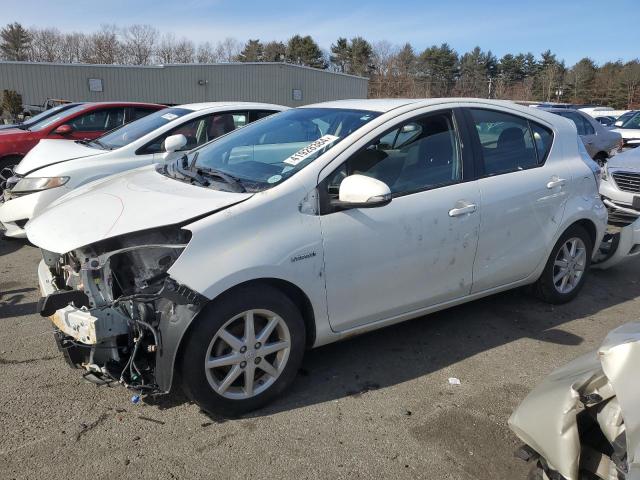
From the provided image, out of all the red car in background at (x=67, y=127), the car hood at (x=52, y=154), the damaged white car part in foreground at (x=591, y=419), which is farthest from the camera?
the red car in background at (x=67, y=127)

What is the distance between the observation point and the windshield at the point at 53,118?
886cm

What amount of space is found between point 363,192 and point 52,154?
16.5 ft

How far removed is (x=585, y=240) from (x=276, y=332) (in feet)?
10.1

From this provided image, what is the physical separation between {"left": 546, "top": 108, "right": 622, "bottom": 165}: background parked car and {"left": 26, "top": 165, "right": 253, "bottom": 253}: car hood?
10.8 m

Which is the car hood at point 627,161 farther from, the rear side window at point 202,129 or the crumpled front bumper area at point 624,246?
the rear side window at point 202,129

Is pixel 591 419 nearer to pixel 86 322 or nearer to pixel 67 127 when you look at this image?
pixel 86 322

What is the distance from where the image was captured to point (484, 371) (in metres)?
3.67

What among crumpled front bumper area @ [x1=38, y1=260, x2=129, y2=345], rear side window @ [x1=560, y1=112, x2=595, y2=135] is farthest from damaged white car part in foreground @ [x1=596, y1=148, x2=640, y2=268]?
crumpled front bumper area @ [x1=38, y1=260, x2=129, y2=345]

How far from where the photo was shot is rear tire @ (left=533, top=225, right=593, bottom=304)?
4539mm

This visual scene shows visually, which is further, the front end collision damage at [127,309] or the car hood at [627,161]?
the car hood at [627,161]

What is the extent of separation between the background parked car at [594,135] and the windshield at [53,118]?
983 centimetres

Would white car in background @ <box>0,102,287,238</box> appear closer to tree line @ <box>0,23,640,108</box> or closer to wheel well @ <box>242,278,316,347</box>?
wheel well @ <box>242,278,316,347</box>

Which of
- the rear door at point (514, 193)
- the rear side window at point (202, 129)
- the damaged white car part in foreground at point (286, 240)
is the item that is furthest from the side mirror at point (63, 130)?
→ the rear door at point (514, 193)

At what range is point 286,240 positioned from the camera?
2965mm
